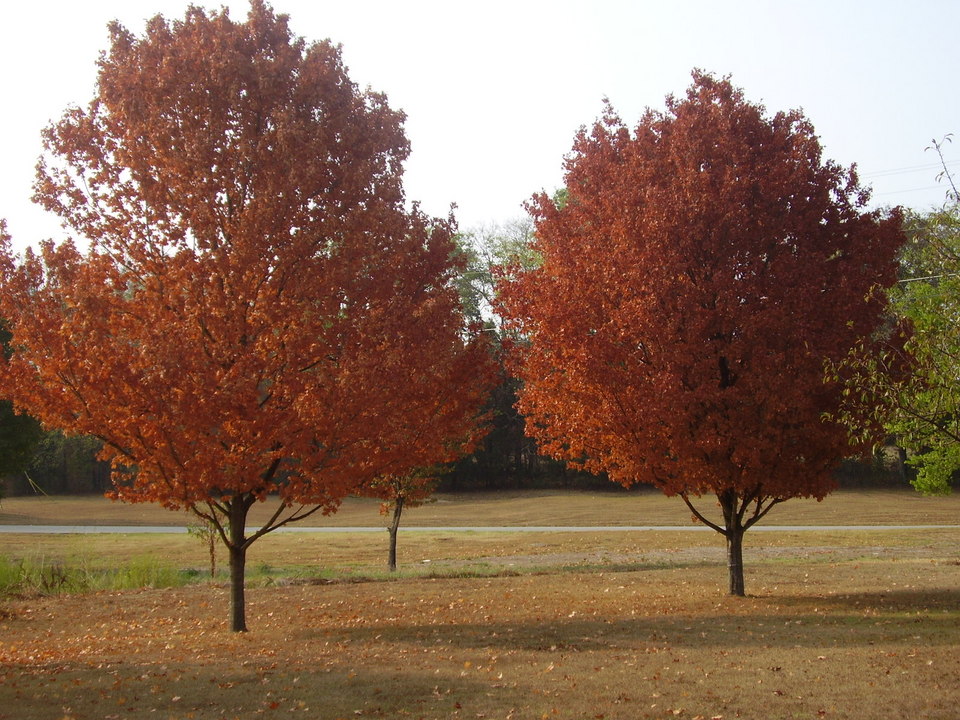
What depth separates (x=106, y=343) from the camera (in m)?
10.7

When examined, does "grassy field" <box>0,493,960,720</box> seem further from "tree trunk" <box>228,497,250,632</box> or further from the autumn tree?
the autumn tree

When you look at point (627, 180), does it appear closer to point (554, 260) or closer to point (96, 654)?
point (554, 260)

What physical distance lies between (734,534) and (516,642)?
5615mm

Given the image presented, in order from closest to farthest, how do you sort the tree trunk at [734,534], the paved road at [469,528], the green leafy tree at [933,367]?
the green leafy tree at [933,367]
the tree trunk at [734,534]
the paved road at [469,528]

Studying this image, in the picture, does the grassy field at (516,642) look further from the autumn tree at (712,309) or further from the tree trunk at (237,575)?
the autumn tree at (712,309)

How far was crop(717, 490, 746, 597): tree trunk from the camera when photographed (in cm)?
1499

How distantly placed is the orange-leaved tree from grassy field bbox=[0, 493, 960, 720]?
2.13 metres

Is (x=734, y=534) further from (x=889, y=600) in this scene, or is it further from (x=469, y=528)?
(x=469, y=528)

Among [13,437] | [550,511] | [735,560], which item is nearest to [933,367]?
[735,560]

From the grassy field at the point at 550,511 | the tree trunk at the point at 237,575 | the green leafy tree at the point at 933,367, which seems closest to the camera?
the green leafy tree at the point at 933,367

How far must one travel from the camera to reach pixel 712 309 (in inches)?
536

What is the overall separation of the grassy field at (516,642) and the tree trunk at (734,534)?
1.21 ft

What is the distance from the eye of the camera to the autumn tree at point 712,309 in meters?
13.3

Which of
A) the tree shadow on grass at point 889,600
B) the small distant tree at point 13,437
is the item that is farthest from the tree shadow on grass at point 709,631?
the small distant tree at point 13,437
